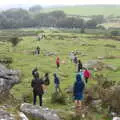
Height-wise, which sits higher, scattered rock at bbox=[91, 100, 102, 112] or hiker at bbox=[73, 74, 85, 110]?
hiker at bbox=[73, 74, 85, 110]

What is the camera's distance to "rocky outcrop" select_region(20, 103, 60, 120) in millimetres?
16188

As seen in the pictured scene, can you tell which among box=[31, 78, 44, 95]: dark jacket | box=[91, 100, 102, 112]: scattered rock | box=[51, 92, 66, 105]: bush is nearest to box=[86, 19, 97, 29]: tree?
box=[51, 92, 66, 105]: bush

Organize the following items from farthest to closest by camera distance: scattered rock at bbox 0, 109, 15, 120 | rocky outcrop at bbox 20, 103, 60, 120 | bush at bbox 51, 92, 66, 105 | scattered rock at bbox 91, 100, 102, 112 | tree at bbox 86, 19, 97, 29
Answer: tree at bbox 86, 19, 97, 29 → bush at bbox 51, 92, 66, 105 → scattered rock at bbox 91, 100, 102, 112 → rocky outcrop at bbox 20, 103, 60, 120 → scattered rock at bbox 0, 109, 15, 120

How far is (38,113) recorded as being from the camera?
16.3 metres

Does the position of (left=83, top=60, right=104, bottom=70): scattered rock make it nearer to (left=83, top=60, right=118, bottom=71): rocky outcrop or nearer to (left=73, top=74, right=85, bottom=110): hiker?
(left=83, top=60, right=118, bottom=71): rocky outcrop

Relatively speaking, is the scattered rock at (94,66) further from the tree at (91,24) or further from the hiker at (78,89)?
the tree at (91,24)

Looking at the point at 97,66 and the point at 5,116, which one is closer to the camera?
the point at 5,116

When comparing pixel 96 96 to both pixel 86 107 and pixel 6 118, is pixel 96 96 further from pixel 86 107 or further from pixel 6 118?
pixel 6 118

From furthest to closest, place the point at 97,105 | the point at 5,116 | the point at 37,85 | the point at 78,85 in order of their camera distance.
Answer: the point at 97,105, the point at 37,85, the point at 78,85, the point at 5,116

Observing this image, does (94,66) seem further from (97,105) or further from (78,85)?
(78,85)

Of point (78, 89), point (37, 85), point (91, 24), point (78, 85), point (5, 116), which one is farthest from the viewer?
point (91, 24)

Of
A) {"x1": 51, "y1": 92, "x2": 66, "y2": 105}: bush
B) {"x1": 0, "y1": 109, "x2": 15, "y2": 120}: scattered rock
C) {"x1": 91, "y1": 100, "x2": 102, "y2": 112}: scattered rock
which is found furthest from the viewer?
{"x1": 51, "y1": 92, "x2": 66, "y2": 105}: bush

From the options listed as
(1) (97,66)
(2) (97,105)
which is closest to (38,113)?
(2) (97,105)

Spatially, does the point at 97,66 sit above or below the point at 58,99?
below
